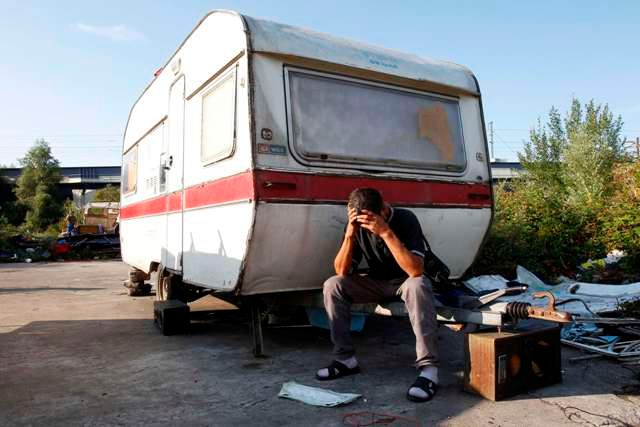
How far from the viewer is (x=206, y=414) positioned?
3.23 meters

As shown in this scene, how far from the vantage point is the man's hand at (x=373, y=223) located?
3.56 meters

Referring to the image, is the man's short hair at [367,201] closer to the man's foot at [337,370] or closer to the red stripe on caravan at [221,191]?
the red stripe on caravan at [221,191]

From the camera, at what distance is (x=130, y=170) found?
827 centimetres

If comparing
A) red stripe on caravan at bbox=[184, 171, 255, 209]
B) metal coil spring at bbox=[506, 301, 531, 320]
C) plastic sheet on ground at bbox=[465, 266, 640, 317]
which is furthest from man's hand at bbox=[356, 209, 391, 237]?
plastic sheet on ground at bbox=[465, 266, 640, 317]

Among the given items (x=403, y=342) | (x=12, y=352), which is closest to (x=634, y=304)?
(x=403, y=342)

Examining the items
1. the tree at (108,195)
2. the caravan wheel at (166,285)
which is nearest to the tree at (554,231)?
the caravan wheel at (166,285)

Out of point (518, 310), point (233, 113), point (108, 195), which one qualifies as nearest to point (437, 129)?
point (233, 113)

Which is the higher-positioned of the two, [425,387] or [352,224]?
[352,224]

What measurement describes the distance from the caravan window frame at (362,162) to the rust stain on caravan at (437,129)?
0.11m

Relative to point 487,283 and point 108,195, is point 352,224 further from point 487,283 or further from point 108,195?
point 108,195

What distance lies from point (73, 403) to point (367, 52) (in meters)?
3.45

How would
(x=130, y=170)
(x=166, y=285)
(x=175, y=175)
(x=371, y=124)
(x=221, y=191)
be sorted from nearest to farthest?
(x=221, y=191), (x=371, y=124), (x=175, y=175), (x=166, y=285), (x=130, y=170)

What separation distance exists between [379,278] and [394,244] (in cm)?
54

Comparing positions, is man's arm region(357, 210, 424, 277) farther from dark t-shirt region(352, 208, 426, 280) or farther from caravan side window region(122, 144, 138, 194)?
caravan side window region(122, 144, 138, 194)
